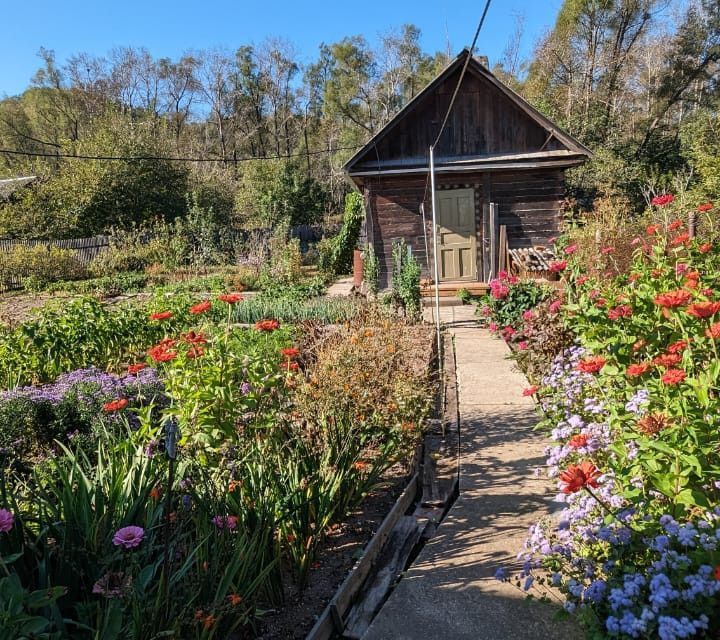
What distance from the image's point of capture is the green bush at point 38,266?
57.9 feet

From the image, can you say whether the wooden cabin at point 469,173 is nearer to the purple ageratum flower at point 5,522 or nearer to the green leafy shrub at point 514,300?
the green leafy shrub at point 514,300

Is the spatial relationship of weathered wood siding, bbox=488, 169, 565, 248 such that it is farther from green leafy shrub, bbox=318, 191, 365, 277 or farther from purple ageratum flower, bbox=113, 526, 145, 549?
purple ageratum flower, bbox=113, 526, 145, 549

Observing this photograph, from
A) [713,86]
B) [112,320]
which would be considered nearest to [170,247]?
[112,320]

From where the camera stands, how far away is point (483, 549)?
9.91 feet

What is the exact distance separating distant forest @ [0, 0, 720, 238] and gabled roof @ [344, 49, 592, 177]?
10.0ft

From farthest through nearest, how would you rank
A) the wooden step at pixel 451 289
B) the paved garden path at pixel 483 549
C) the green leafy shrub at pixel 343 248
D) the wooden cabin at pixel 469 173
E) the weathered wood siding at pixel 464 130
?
the green leafy shrub at pixel 343 248, the weathered wood siding at pixel 464 130, the wooden cabin at pixel 469 173, the wooden step at pixel 451 289, the paved garden path at pixel 483 549

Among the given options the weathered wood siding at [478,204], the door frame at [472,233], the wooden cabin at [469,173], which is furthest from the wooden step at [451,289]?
the weathered wood siding at [478,204]

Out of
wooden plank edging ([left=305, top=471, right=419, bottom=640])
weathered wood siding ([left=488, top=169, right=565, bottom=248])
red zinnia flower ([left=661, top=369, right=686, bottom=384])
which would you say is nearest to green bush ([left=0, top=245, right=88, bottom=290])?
weathered wood siding ([left=488, top=169, right=565, bottom=248])

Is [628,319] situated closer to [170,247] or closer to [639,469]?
[639,469]

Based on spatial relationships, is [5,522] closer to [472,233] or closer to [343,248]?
[472,233]

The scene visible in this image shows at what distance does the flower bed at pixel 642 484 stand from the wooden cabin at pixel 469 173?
8.45 meters

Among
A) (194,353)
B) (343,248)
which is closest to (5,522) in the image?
(194,353)

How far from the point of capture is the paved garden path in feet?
7.96

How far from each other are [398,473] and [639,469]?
192cm
